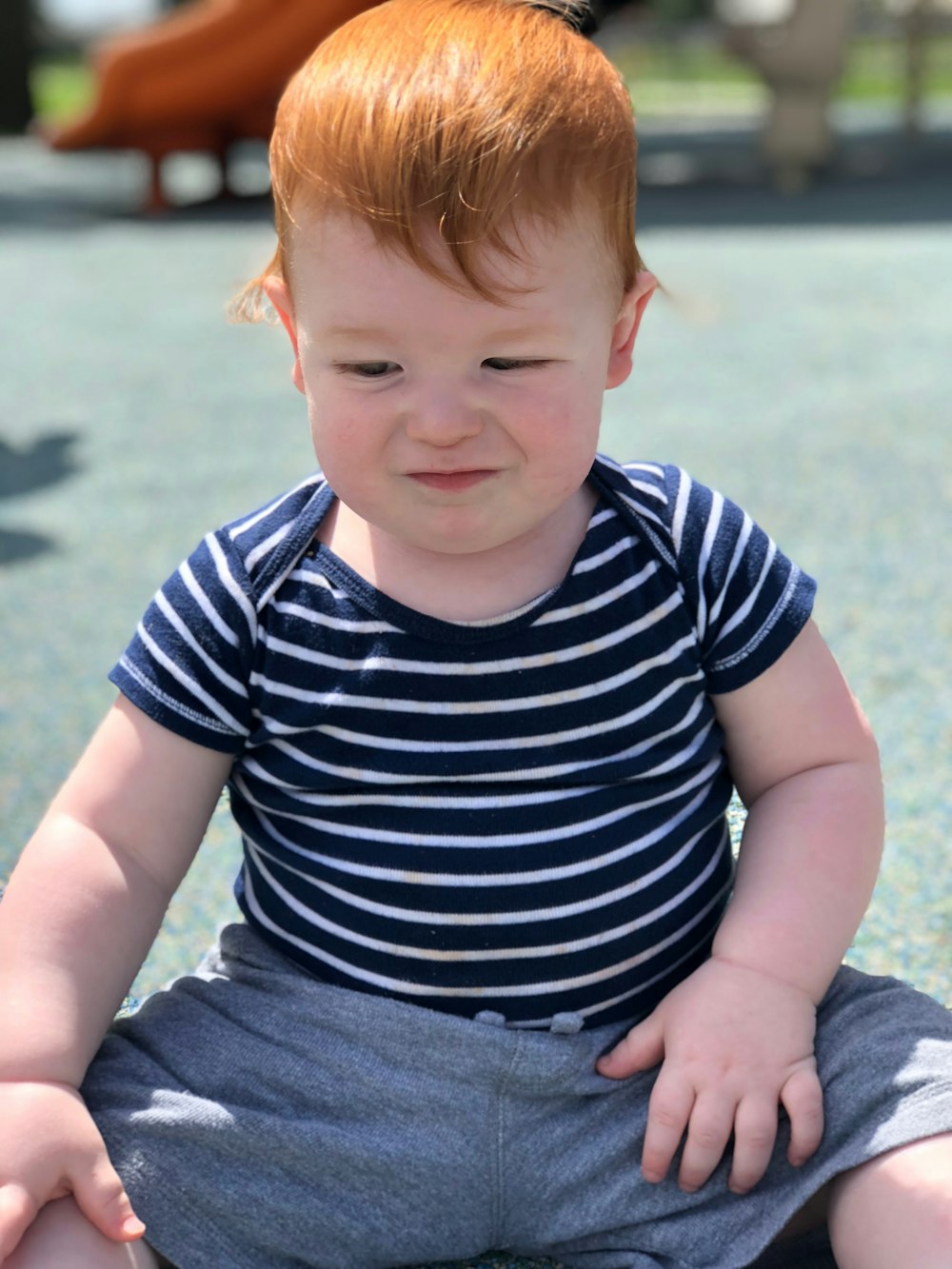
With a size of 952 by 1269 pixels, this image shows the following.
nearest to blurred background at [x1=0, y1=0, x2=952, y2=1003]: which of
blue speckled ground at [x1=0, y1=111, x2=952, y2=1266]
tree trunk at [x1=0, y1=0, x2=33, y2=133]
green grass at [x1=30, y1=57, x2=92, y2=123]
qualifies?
blue speckled ground at [x1=0, y1=111, x2=952, y2=1266]

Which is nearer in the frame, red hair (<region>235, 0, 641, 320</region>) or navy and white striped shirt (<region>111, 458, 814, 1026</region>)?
red hair (<region>235, 0, 641, 320</region>)

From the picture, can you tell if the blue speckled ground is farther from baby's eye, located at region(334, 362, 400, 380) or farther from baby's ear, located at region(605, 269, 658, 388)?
baby's eye, located at region(334, 362, 400, 380)

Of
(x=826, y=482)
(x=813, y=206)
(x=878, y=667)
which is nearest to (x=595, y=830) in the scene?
(x=878, y=667)

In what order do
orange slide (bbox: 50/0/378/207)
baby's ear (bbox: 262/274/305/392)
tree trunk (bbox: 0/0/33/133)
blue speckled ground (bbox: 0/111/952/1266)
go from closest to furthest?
1. baby's ear (bbox: 262/274/305/392)
2. blue speckled ground (bbox: 0/111/952/1266)
3. orange slide (bbox: 50/0/378/207)
4. tree trunk (bbox: 0/0/33/133)

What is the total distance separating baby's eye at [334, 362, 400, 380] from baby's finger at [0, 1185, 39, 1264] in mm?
655

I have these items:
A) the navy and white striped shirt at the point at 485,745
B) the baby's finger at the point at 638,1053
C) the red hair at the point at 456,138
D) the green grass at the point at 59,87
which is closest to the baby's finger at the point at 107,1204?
the navy and white striped shirt at the point at 485,745

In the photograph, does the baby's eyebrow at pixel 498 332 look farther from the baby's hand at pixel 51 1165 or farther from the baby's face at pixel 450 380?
the baby's hand at pixel 51 1165

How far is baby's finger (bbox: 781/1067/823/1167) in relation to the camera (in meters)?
1.25

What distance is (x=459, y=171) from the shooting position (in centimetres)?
122

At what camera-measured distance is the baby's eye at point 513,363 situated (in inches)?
49.5

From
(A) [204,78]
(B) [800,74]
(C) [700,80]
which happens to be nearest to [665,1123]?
(B) [800,74]

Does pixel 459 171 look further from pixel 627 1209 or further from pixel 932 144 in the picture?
pixel 932 144

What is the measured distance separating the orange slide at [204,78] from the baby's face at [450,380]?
25.1 ft

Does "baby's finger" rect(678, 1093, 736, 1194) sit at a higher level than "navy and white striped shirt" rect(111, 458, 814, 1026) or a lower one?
lower
